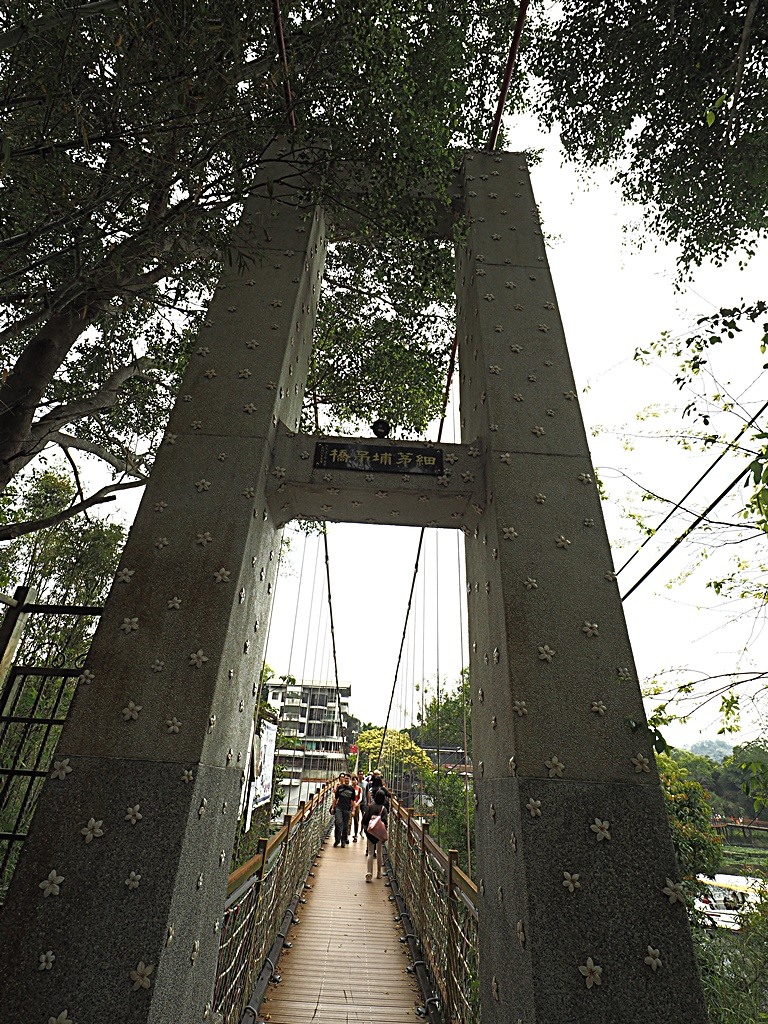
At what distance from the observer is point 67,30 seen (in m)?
1.30

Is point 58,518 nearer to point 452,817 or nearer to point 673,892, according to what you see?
point 673,892

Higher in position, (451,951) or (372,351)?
(372,351)

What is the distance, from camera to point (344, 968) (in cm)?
335

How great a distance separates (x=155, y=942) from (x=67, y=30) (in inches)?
94.5

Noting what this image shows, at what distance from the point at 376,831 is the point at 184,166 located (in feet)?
19.9

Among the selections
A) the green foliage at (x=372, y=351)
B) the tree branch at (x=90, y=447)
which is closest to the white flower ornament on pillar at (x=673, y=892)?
the tree branch at (x=90, y=447)

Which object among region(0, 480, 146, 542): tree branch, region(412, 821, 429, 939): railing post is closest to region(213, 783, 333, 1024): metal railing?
region(412, 821, 429, 939): railing post

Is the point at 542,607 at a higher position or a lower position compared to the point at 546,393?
lower

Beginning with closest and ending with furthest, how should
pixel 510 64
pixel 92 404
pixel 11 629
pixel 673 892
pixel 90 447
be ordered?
1. pixel 673 892
2. pixel 11 629
3. pixel 510 64
4. pixel 92 404
5. pixel 90 447

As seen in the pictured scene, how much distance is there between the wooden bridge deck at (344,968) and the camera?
2779mm

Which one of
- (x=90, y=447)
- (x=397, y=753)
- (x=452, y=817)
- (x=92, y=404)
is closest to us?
(x=92, y=404)

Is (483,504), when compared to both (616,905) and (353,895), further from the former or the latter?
(353,895)

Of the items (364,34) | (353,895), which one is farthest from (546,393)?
(353,895)

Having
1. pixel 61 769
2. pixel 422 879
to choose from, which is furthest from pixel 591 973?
pixel 422 879
